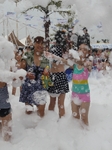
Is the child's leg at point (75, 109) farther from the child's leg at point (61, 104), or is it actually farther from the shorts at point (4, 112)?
the shorts at point (4, 112)

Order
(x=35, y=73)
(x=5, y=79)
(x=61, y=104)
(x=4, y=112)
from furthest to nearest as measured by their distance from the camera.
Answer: (x=61, y=104) → (x=35, y=73) → (x=4, y=112) → (x=5, y=79)

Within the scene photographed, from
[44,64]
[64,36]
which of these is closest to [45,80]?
[44,64]

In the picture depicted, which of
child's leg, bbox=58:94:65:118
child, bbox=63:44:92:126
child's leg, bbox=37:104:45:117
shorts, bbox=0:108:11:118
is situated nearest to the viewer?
shorts, bbox=0:108:11:118

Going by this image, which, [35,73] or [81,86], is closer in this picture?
[81,86]

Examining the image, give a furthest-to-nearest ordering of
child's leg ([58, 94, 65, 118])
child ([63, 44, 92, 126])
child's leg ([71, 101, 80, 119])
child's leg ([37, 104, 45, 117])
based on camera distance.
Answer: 1. child's leg ([58, 94, 65, 118])
2. child's leg ([37, 104, 45, 117])
3. child's leg ([71, 101, 80, 119])
4. child ([63, 44, 92, 126])

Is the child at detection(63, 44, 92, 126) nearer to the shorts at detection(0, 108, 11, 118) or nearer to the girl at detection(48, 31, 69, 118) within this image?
the girl at detection(48, 31, 69, 118)

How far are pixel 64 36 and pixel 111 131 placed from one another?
4.84ft

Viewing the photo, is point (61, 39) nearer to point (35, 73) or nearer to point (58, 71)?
point (58, 71)

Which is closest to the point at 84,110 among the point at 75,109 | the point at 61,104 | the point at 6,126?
the point at 75,109

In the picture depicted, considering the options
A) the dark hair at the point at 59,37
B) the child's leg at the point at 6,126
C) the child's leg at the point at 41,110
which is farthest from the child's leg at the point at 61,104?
the child's leg at the point at 6,126

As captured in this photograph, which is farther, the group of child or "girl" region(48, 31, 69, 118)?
"girl" region(48, 31, 69, 118)

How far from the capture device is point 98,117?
3.91 m

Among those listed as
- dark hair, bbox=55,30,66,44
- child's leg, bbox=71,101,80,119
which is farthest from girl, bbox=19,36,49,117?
child's leg, bbox=71,101,80,119

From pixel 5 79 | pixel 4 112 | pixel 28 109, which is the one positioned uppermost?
pixel 5 79
